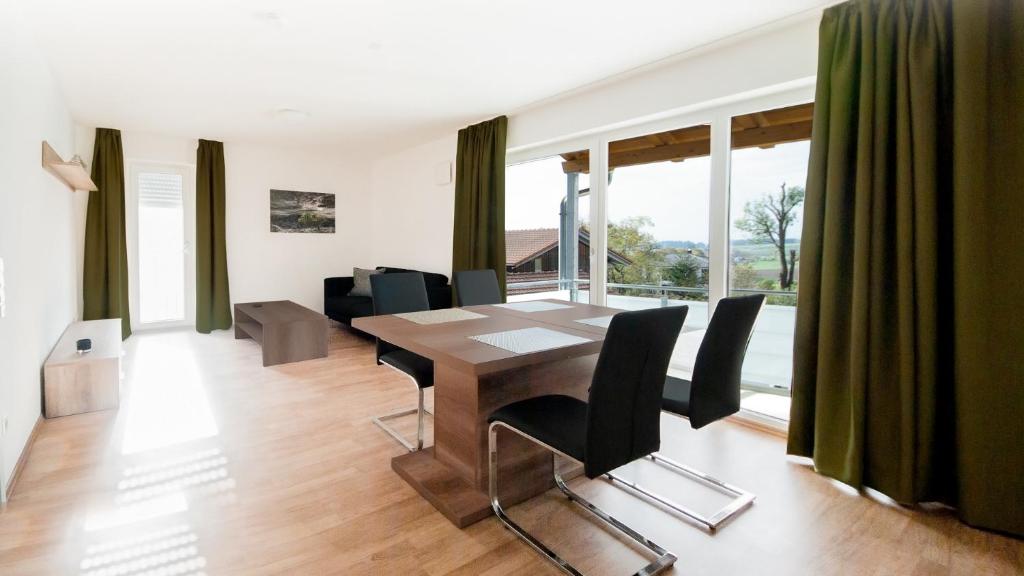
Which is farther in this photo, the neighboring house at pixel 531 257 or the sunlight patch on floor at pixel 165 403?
the neighboring house at pixel 531 257

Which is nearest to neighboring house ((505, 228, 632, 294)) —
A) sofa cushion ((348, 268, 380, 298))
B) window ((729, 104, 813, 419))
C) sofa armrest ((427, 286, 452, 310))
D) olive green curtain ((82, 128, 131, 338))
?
sofa armrest ((427, 286, 452, 310))

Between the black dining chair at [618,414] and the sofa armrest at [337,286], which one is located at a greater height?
the sofa armrest at [337,286]

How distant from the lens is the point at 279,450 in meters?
2.67

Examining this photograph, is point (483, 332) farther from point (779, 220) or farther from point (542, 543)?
point (779, 220)

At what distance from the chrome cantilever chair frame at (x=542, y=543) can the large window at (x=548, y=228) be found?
7.76 ft

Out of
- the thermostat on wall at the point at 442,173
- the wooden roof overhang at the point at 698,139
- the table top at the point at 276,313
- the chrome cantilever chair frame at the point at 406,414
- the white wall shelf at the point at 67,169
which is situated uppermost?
the thermostat on wall at the point at 442,173

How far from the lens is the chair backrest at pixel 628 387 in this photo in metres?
1.51

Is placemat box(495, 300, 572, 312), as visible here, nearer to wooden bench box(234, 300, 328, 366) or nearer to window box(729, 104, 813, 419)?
window box(729, 104, 813, 419)

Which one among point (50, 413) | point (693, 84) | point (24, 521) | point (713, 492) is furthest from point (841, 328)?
point (50, 413)

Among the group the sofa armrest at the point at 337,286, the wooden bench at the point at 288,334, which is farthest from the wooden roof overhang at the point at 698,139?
the sofa armrest at the point at 337,286

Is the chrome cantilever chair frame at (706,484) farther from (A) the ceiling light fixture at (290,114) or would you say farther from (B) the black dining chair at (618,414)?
(A) the ceiling light fixture at (290,114)

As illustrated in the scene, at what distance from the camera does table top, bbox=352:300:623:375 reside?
Result: 1.74 m

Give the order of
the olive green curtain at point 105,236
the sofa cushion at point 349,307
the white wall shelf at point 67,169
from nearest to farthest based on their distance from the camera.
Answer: the white wall shelf at point 67,169 < the olive green curtain at point 105,236 < the sofa cushion at point 349,307

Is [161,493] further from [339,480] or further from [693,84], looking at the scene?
[693,84]
